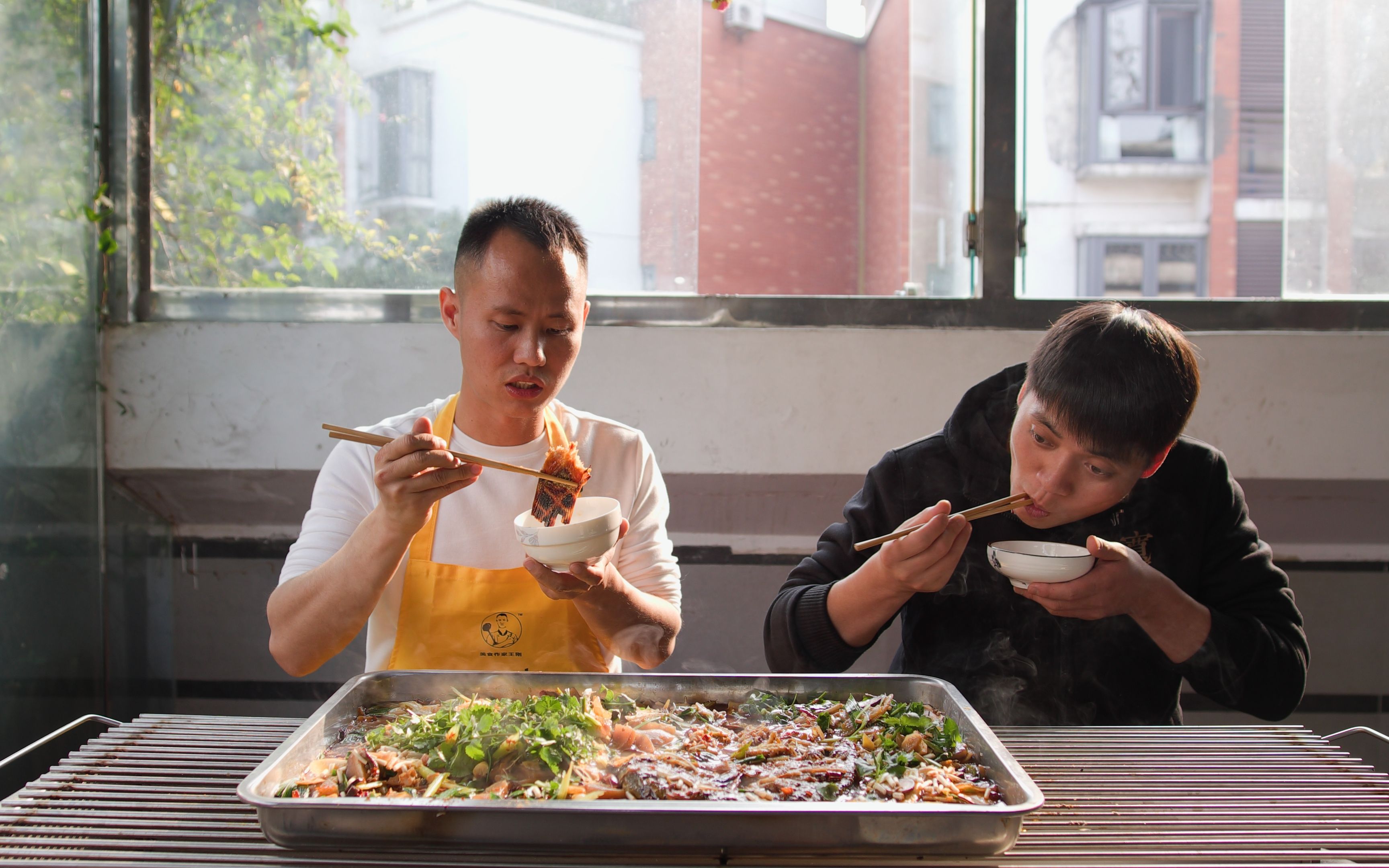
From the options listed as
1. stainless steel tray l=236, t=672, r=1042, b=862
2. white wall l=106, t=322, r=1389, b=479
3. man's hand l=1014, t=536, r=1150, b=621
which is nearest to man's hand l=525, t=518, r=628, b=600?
stainless steel tray l=236, t=672, r=1042, b=862

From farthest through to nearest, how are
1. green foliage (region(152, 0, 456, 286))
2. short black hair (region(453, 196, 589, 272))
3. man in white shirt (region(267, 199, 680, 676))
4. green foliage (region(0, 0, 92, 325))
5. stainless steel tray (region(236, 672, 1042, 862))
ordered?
green foliage (region(152, 0, 456, 286))
green foliage (region(0, 0, 92, 325))
short black hair (region(453, 196, 589, 272))
man in white shirt (region(267, 199, 680, 676))
stainless steel tray (region(236, 672, 1042, 862))

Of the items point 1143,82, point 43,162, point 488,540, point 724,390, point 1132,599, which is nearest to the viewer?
point 1132,599

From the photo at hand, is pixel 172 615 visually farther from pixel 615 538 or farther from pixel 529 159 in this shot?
pixel 615 538

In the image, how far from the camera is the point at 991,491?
2148 millimetres

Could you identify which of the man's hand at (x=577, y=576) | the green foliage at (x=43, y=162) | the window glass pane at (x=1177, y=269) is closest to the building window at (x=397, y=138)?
the green foliage at (x=43, y=162)

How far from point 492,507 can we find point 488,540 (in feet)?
0.27

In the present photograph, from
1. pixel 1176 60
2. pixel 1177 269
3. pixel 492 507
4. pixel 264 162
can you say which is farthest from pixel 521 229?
pixel 1176 60

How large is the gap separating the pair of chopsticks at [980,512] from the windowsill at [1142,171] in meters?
2.02

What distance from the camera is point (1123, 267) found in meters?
3.38

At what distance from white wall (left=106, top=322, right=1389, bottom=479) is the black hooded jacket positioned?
99 cm

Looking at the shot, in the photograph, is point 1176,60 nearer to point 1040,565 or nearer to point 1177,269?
point 1177,269

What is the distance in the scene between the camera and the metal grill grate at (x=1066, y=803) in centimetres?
114

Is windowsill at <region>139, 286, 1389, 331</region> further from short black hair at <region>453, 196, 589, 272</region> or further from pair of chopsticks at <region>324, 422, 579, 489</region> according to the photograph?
pair of chopsticks at <region>324, 422, 579, 489</region>

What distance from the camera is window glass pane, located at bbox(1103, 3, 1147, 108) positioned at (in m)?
3.37
